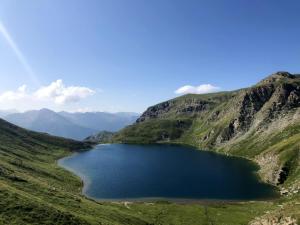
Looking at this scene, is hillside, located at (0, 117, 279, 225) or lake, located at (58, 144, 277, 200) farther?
lake, located at (58, 144, 277, 200)

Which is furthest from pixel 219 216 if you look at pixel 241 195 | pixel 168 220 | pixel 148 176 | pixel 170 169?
pixel 170 169

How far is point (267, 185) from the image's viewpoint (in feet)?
481

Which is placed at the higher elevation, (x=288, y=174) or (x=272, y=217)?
(x=288, y=174)

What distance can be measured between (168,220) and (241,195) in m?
50.4

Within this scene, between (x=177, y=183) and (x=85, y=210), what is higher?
(x=177, y=183)

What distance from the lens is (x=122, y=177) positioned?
168 meters

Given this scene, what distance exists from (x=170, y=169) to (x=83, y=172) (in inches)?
2033

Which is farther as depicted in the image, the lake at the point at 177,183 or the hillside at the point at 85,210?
the lake at the point at 177,183

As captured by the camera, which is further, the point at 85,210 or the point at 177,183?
the point at 177,183

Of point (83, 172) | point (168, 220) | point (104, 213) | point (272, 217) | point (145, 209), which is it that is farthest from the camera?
point (83, 172)

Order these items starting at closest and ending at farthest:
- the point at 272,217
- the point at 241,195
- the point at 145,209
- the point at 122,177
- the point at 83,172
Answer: the point at 272,217 → the point at 145,209 → the point at 241,195 → the point at 122,177 → the point at 83,172

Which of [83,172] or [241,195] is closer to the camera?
[241,195]

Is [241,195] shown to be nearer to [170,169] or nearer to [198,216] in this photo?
[198,216]

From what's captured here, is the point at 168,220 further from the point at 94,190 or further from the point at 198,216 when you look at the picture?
the point at 94,190
